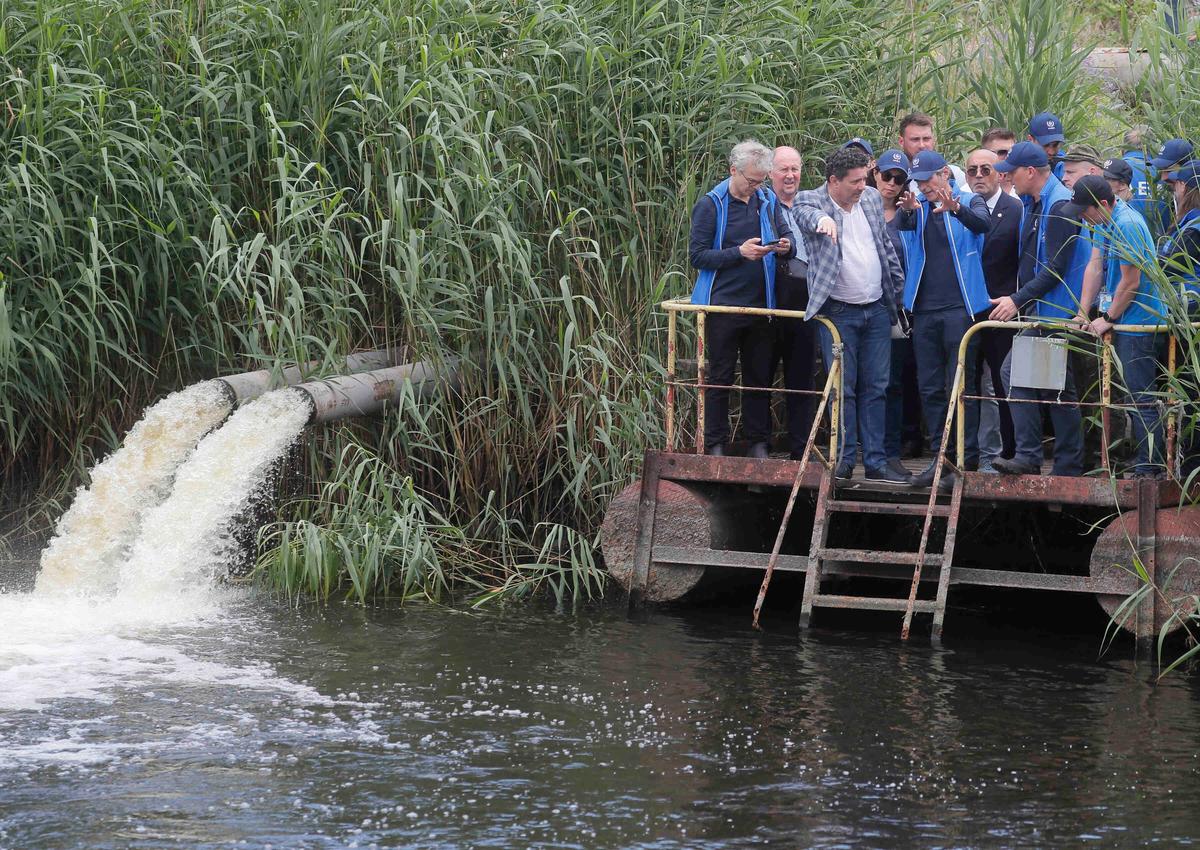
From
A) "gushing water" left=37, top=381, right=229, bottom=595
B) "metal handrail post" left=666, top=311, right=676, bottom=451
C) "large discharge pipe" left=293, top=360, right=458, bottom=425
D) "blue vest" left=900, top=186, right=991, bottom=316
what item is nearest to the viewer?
"blue vest" left=900, top=186, right=991, bottom=316

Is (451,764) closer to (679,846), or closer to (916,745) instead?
(679,846)

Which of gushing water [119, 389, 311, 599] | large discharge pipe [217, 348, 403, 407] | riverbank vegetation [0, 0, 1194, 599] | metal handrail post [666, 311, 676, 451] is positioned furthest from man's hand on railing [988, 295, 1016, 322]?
gushing water [119, 389, 311, 599]

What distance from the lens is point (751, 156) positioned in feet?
28.0

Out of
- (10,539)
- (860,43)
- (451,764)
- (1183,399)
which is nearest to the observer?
(451,764)

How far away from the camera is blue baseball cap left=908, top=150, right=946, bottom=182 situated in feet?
27.0

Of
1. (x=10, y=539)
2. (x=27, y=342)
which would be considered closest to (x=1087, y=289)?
(x=27, y=342)

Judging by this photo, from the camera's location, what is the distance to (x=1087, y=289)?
7.93 meters

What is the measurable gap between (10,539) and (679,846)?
19.1 feet

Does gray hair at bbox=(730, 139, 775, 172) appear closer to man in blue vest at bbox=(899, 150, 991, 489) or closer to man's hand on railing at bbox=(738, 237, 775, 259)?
man's hand on railing at bbox=(738, 237, 775, 259)

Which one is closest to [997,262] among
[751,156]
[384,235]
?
[751,156]

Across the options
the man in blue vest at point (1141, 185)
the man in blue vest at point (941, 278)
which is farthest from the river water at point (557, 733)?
the man in blue vest at point (1141, 185)

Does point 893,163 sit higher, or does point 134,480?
point 893,163

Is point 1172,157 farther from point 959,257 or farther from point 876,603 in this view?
point 876,603

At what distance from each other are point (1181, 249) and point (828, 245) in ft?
5.34
